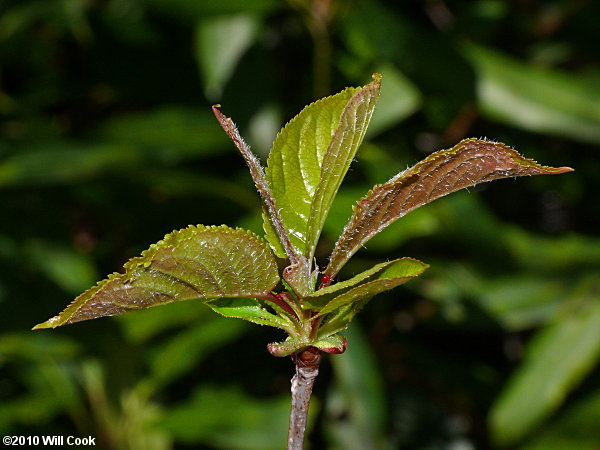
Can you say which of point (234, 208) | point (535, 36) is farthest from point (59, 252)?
point (535, 36)

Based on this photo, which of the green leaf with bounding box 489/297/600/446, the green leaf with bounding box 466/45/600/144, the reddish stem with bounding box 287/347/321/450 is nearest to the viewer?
the reddish stem with bounding box 287/347/321/450

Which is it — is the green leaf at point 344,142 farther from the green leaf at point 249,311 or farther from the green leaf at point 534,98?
the green leaf at point 534,98

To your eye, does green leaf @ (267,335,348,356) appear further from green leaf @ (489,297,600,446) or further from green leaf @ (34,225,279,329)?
green leaf @ (489,297,600,446)

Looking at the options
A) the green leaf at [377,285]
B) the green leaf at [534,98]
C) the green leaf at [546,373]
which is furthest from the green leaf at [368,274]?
the green leaf at [546,373]

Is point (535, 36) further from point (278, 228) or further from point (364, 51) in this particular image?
point (278, 228)

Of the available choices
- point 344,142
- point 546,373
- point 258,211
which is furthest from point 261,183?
point 546,373

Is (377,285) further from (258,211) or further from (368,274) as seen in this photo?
(258,211)

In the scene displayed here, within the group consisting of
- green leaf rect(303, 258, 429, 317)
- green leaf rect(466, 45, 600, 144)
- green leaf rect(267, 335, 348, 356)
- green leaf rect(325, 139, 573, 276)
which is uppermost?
green leaf rect(466, 45, 600, 144)

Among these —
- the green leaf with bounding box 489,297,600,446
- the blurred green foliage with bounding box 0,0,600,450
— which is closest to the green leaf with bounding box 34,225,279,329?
the blurred green foliage with bounding box 0,0,600,450
